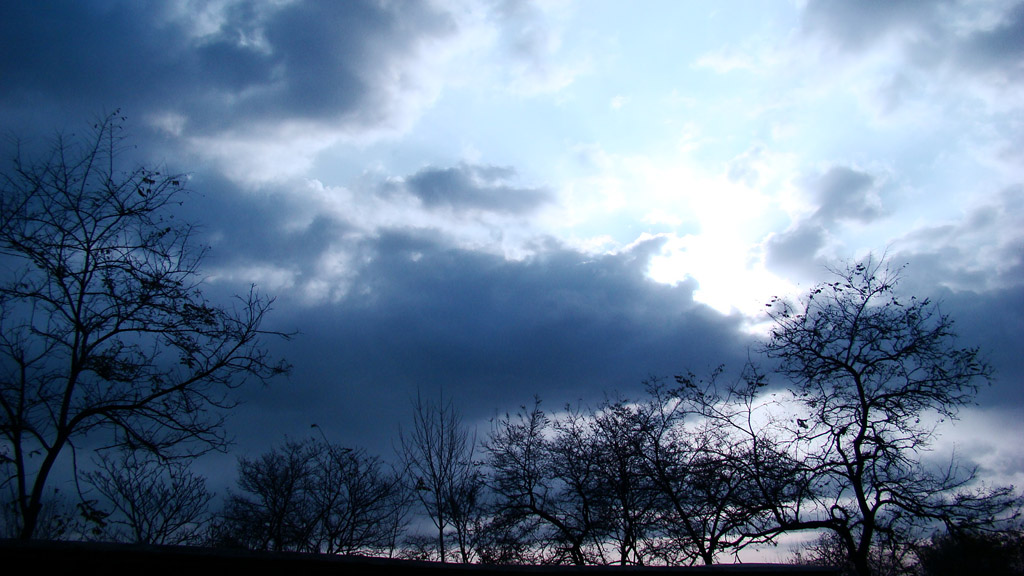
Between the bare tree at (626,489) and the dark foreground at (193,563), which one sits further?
the bare tree at (626,489)

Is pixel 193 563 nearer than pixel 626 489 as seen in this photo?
Yes

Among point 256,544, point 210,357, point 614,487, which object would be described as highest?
point 210,357

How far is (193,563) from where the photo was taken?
5.06 metres

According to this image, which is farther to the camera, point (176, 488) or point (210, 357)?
point (176, 488)

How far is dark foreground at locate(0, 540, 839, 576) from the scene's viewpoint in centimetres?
459

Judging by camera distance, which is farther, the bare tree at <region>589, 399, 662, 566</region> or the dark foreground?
the bare tree at <region>589, 399, 662, 566</region>

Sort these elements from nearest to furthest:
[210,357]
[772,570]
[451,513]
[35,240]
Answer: [772,570] < [35,240] < [210,357] < [451,513]

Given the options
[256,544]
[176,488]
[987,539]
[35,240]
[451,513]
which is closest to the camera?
[35,240]

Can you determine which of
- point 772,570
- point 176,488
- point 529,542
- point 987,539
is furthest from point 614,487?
point 176,488

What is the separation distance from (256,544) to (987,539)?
25.3 meters

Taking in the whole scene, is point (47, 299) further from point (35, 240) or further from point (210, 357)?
point (210, 357)

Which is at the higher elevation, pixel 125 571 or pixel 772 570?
pixel 125 571

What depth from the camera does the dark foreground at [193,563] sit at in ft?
15.1

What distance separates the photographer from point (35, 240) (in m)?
9.59
